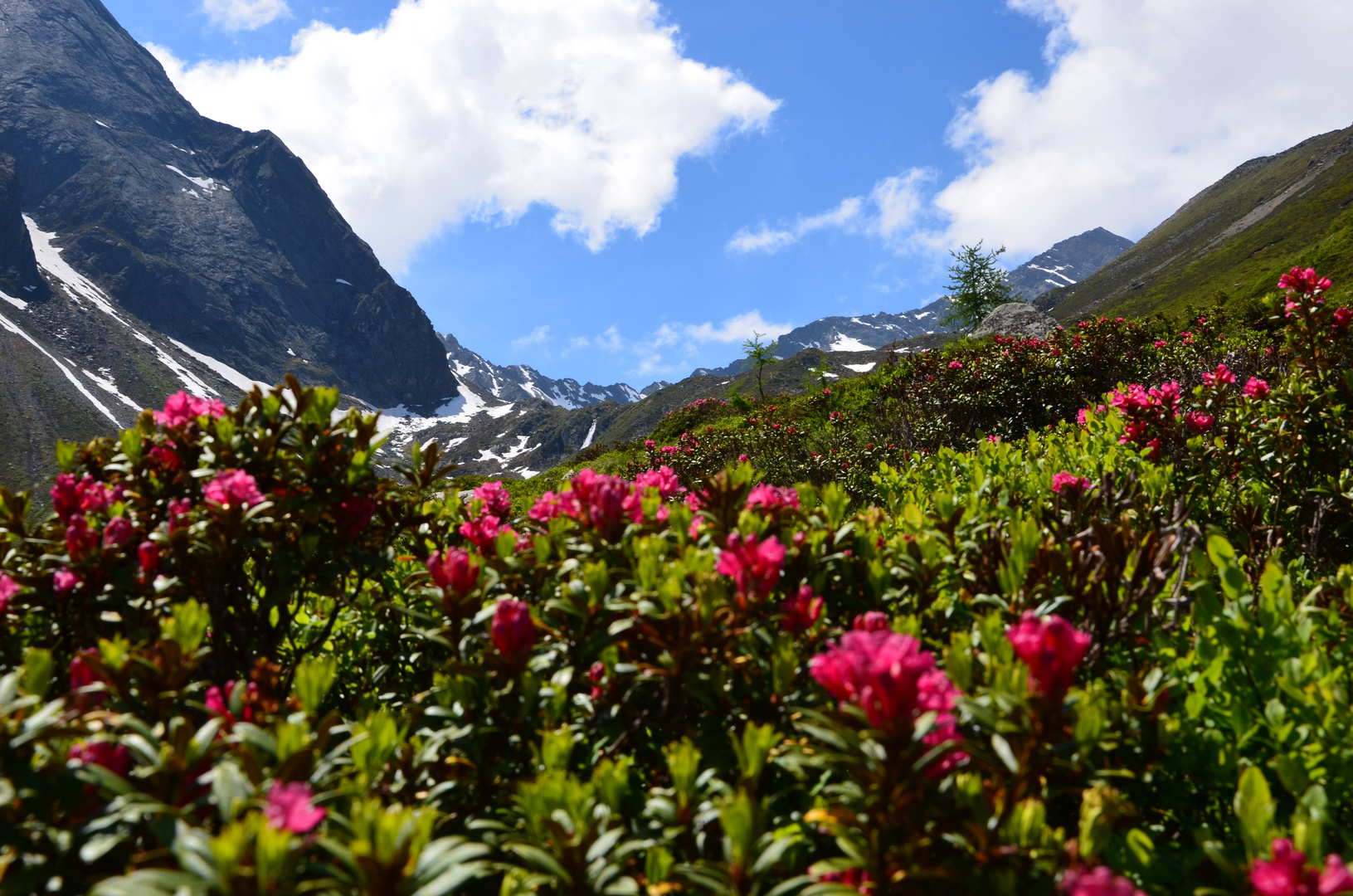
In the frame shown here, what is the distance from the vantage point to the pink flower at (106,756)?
1.46m

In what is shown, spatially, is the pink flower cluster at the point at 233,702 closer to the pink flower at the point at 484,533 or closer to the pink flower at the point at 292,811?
the pink flower at the point at 292,811

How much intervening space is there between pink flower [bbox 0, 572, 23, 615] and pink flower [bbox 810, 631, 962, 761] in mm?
2581

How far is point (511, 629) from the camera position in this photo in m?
1.89

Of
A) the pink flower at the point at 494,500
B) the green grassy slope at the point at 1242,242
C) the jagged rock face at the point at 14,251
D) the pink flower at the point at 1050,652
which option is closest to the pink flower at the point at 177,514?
the pink flower at the point at 494,500

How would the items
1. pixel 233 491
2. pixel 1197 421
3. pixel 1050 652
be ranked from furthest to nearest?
pixel 1197 421, pixel 233 491, pixel 1050 652

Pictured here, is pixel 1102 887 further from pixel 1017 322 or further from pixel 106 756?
pixel 1017 322

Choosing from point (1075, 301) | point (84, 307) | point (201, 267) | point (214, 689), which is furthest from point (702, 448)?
point (201, 267)

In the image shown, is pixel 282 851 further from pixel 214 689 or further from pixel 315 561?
pixel 315 561

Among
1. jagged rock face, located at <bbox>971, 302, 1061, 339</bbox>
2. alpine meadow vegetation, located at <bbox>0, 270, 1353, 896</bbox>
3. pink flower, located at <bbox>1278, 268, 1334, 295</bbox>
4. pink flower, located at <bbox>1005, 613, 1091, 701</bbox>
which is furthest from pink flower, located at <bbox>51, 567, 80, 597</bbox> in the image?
jagged rock face, located at <bbox>971, 302, 1061, 339</bbox>

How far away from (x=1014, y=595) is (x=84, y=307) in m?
187

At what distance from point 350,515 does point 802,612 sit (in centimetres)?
181

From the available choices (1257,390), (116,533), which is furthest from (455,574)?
(1257,390)

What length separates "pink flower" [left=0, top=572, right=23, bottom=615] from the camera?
2.16 meters

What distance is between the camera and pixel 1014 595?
2180 millimetres
